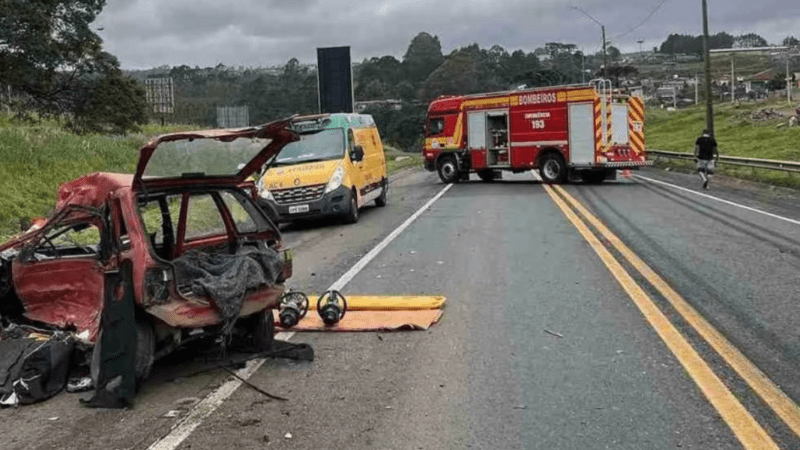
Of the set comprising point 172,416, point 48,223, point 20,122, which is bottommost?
point 172,416

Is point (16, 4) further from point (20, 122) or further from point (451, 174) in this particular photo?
point (451, 174)

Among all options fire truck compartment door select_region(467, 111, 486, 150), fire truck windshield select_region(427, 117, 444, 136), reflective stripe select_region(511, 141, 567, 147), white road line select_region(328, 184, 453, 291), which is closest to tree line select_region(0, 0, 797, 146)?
fire truck windshield select_region(427, 117, 444, 136)

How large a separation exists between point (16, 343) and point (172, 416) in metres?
1.95

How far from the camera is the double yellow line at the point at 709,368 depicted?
4656mm

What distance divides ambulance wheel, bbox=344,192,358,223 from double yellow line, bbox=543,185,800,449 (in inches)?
283

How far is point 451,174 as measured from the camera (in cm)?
3006

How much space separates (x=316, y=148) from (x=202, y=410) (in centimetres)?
1216

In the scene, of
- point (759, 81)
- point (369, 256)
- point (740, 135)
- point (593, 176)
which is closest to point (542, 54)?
point (759, 81)

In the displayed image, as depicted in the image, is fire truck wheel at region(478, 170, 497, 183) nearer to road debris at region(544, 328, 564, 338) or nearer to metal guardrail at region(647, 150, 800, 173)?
metal guardrail at region(647, 150, 800, 173)

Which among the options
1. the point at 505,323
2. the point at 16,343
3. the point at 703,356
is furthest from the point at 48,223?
the point at 703,356

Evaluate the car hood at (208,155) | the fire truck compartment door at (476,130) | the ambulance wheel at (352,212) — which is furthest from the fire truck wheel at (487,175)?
the car hood at (208,155)

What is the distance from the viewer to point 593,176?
2778cm

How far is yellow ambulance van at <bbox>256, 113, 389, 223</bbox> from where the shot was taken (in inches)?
633

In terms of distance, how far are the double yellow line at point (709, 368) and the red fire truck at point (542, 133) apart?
16239mm
